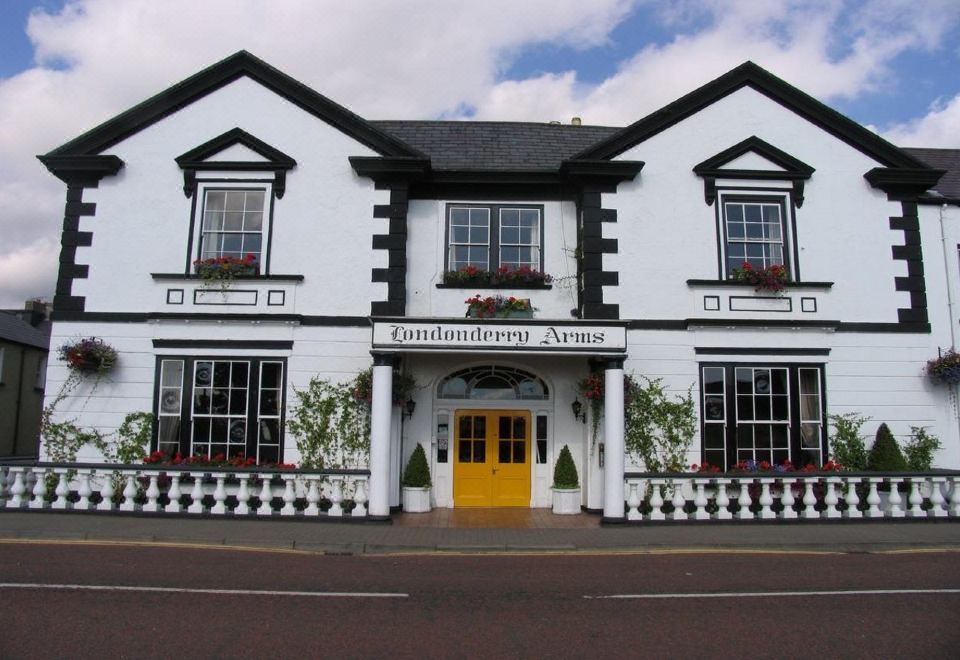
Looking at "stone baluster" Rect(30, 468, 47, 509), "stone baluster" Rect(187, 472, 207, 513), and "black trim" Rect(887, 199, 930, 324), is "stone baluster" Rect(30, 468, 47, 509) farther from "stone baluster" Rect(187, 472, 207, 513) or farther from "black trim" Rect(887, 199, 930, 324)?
"black trim" Rect(887, 199, 930, 324)

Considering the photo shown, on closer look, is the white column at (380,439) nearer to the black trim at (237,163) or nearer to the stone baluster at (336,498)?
the stone baluster at (336,498)

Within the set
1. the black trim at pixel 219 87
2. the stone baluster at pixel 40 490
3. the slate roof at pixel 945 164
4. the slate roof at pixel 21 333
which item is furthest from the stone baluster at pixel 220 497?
the slate roof at pixel 21 333

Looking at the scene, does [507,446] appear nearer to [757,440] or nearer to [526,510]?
[526,510]

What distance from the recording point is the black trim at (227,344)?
12.9 metres

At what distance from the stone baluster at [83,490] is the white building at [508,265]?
3.49 feet

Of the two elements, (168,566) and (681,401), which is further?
(681,401)

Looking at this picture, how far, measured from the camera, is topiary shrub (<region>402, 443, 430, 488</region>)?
12930 millimetres

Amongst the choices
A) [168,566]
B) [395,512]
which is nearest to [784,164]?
[395,512]

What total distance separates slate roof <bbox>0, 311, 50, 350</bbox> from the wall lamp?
20362mm

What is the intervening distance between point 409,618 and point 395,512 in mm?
6593

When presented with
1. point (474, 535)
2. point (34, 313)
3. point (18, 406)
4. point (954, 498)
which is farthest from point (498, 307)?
point (34, 313)

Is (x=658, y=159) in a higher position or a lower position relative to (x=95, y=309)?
higher

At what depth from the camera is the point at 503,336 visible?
1195 cm

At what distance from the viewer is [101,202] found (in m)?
13.4
